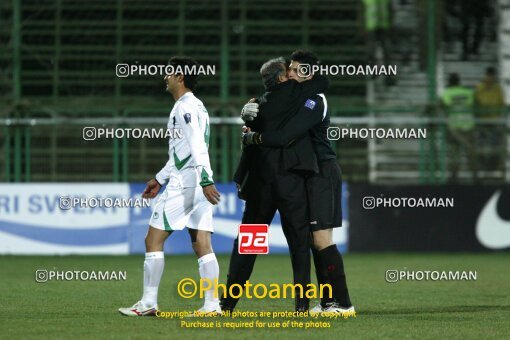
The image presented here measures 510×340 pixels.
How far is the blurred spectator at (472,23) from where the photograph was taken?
21031 mm

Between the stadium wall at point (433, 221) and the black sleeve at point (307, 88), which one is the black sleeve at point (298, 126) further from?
the stadium wall at point (433, 221)

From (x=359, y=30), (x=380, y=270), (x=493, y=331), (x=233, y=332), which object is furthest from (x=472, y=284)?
(x=359, y=30)

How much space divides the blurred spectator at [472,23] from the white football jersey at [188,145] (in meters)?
12.8

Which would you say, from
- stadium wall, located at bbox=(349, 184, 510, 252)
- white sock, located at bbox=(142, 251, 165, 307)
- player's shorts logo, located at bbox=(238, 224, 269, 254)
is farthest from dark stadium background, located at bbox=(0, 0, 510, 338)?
player's shorts logo, located at bbox=(238, 224, 269, 254)

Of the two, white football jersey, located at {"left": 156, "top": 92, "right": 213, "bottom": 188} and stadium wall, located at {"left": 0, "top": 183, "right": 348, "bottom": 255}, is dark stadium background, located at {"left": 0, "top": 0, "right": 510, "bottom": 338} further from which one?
white football jersey, located at {"left": 156, "top": 92, "right": 213, "bottom": 188}

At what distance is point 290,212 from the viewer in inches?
354

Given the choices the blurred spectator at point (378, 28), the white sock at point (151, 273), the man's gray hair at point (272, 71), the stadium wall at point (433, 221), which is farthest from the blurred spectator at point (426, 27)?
the white sock at point (151, 273)

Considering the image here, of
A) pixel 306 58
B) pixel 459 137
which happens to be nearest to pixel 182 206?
pixel 306 58

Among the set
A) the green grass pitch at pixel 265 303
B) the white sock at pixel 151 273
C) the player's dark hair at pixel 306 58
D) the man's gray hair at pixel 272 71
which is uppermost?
the player's dark hair at pixel 306 58

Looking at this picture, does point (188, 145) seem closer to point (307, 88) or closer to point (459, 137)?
point (307, 88)

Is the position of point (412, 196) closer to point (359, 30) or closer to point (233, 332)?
point (359, 30)

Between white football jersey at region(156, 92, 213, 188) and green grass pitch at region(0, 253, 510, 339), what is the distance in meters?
1.16

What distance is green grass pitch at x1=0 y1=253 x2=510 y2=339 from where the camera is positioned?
8.05 m

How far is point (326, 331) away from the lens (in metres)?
8.09
